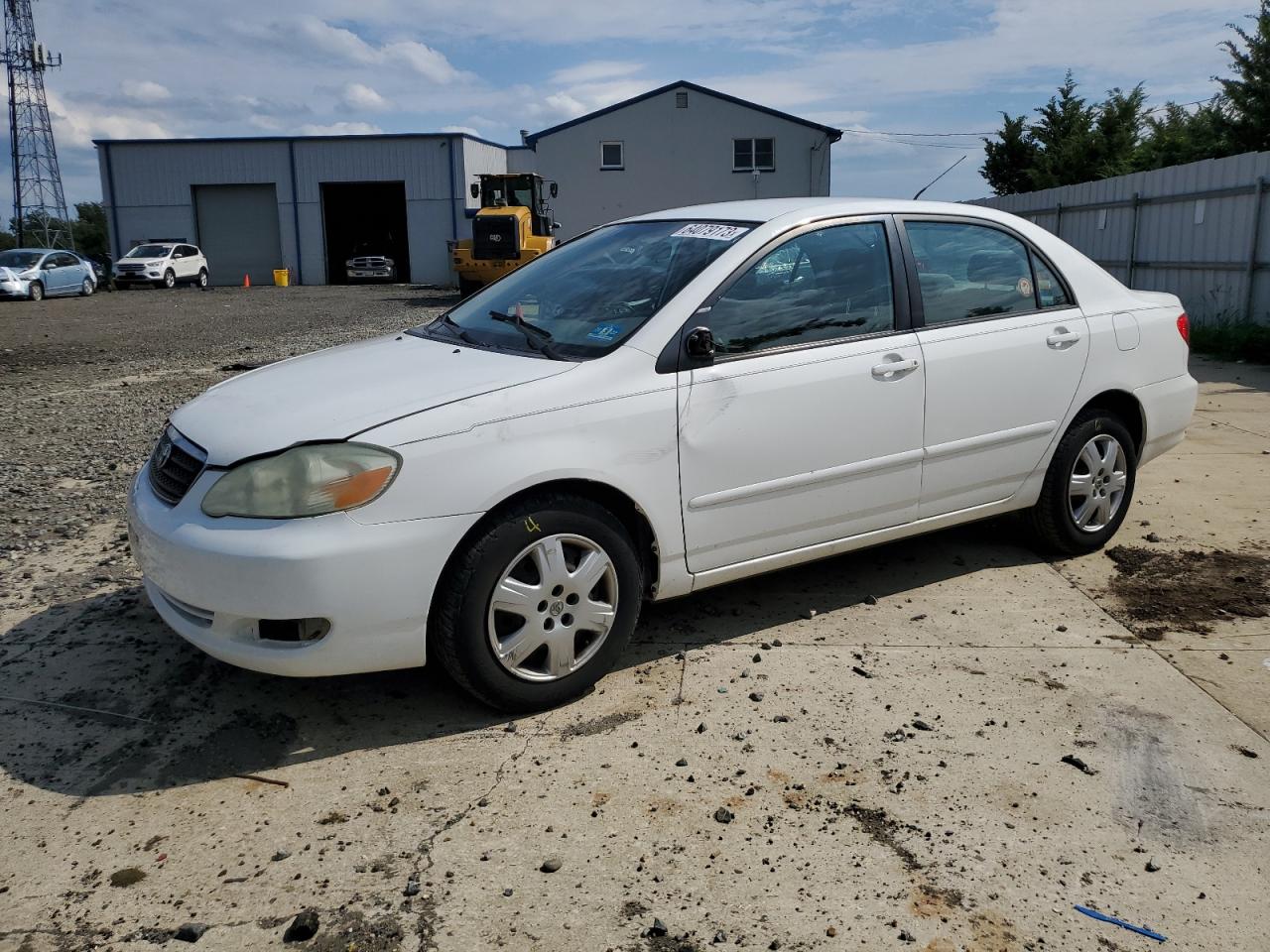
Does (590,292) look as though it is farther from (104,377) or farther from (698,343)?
(104,377)

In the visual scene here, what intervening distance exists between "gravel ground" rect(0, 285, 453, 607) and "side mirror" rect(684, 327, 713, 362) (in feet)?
9.86

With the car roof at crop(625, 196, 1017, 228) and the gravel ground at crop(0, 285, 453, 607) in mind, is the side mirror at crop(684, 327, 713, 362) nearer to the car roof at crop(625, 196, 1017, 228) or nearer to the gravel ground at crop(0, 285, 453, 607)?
the car roof at crop(625, 196, 1017, 228)

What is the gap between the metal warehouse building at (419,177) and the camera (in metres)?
42.8

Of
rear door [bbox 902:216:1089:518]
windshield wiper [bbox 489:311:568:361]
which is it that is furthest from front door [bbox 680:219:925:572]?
windshield wiper [bbox 489:311:568:361]

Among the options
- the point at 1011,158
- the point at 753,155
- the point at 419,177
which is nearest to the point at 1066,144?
the point at 1011,158

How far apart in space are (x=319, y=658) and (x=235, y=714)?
586 mm

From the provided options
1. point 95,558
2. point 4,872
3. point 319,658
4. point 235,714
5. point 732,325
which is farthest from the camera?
point 95,558

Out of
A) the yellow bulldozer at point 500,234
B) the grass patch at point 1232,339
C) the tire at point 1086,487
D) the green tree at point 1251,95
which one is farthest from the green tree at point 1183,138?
the tire at point 1086,487

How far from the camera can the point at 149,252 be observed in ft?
124

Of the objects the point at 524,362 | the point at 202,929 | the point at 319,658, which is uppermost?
the point at 524,362

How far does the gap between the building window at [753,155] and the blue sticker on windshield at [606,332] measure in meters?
40.8

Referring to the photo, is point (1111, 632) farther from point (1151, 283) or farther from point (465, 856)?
point (1151, 283)

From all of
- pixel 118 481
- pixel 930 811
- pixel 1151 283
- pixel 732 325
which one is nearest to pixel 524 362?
pixel 732 325

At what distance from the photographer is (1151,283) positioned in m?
15.8
